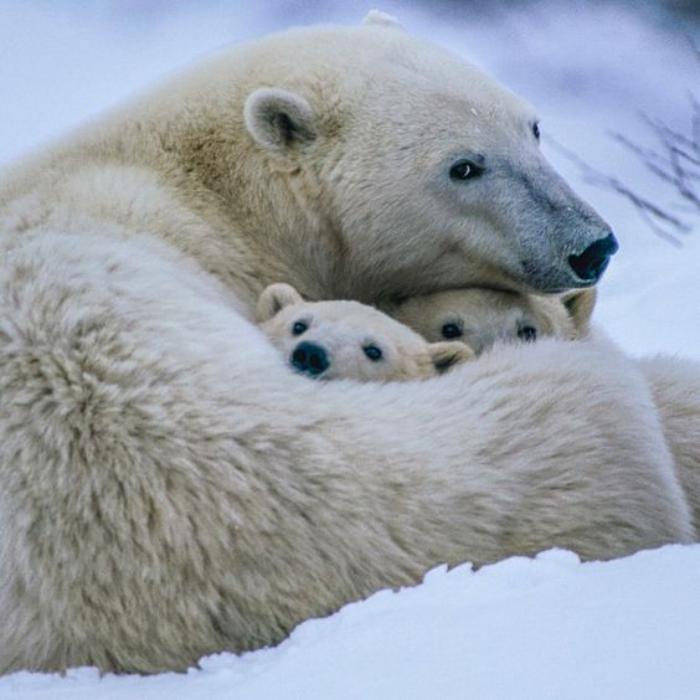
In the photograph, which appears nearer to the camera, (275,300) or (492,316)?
(275,300)

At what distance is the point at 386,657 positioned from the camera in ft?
7.54

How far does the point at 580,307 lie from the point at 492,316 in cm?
37

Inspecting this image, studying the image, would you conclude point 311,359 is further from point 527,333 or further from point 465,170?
point 465,170

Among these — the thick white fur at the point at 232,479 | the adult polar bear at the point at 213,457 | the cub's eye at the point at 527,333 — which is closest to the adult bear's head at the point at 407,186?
the cub's eye at the point at 527,333

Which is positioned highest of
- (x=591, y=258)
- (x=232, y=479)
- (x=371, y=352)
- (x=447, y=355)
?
(x=232, y=479)

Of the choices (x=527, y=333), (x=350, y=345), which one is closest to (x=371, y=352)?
(x=350, y=345)

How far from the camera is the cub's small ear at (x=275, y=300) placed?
3832 millimetres

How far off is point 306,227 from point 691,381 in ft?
3.75

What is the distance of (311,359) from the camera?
3566 millimetres

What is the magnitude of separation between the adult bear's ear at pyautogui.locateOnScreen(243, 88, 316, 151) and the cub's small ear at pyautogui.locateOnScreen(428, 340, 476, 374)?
0.81m

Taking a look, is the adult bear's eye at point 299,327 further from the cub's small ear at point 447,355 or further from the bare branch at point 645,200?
the bare branch at point 645,200

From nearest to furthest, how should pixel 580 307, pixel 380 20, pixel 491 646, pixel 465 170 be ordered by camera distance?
pixel 491 646 < pixel 465 170 < pixel 580 307 < pixel 380 20

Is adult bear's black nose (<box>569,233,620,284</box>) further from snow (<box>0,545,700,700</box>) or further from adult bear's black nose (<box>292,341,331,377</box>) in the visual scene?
snow (<box>0,545,700,700</box>)

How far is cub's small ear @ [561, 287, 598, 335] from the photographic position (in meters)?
4.38
